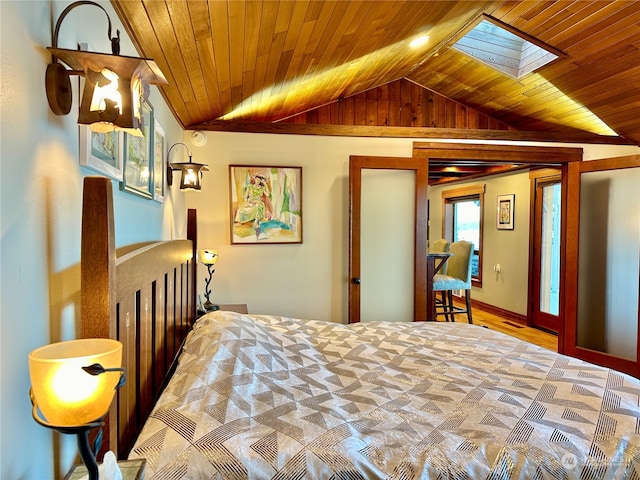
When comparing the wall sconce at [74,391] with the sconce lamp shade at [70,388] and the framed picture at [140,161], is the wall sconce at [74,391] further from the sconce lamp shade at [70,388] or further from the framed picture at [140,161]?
the framed picture at [140,161]

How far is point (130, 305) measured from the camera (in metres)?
1.16

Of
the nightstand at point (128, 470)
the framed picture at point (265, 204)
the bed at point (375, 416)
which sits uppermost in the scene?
the framed picture at point (265, 204)

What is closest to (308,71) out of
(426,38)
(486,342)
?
(426,38)

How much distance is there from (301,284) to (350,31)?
7.14 ft

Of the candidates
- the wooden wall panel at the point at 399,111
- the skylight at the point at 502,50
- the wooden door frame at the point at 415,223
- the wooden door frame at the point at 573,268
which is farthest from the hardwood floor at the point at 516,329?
the skylight at the point at 502,50

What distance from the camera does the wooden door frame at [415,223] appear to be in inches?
136

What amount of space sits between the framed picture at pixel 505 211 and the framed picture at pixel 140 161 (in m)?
5.49

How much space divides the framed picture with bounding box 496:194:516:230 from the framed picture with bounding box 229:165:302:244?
3.92 m

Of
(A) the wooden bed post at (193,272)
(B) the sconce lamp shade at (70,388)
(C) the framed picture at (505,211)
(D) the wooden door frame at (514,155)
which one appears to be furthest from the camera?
(C) the framed picture at (505,211)

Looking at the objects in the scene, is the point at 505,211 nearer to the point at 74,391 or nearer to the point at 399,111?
the point at 399,111

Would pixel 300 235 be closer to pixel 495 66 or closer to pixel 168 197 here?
pixel 168 197

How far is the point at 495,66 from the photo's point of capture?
332 cm

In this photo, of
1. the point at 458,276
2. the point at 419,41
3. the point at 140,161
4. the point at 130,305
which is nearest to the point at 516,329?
the point at 458,276

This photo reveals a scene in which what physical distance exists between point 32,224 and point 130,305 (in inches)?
15.7
